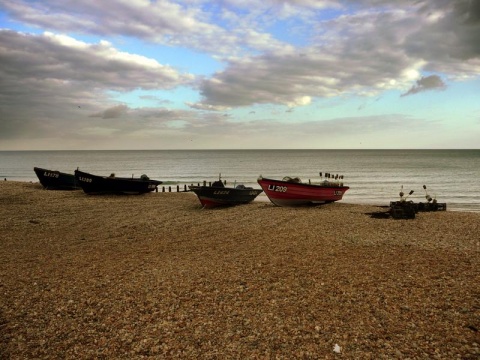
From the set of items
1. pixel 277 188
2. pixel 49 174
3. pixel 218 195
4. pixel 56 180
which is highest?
pixel 49 174

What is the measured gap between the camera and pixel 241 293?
9359 millimetres

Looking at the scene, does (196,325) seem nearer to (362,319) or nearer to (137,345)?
(137,345)

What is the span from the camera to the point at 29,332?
7.49 m

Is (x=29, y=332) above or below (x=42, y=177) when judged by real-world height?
below

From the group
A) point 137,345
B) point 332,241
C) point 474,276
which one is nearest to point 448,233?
point 332,241

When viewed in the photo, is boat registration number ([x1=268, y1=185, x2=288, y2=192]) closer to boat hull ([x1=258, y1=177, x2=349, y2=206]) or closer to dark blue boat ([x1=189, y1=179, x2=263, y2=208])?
boat hull ([x1=258, y1=177, x2=349, y2=206])

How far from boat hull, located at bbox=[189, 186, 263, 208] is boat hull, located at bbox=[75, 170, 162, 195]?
10.9 m

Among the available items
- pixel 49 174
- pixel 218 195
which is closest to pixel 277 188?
pixel 218 195

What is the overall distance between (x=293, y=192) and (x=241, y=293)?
1761 centimetres

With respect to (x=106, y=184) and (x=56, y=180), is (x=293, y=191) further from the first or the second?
(x=56, y=180)

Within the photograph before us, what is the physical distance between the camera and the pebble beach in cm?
688

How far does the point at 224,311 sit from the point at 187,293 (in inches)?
58.3

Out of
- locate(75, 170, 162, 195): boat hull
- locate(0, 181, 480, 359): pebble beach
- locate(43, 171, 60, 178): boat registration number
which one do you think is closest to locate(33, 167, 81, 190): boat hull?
locate(43, 171, 60, 178): boat registration number

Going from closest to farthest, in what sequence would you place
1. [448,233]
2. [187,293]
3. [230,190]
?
[187,293], [448,233], [230,190]
